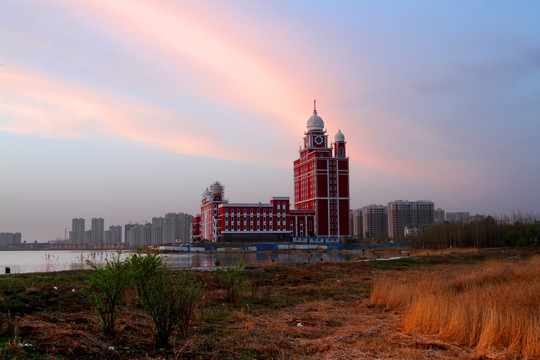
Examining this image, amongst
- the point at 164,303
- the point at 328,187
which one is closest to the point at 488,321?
the point at 164,303

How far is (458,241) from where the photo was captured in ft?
262

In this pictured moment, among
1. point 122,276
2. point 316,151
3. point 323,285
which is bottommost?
point 323,285

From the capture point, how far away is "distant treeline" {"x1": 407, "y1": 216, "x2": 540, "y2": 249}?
79375 mm

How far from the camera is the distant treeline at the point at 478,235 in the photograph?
7938cm

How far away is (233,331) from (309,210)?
364 feet

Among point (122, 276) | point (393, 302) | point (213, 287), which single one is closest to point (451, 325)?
point (393, 302)

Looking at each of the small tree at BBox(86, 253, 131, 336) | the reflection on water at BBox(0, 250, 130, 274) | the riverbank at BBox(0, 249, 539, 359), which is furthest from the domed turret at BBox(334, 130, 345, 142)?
the small tree at BBox(86, 253, 131, 336)

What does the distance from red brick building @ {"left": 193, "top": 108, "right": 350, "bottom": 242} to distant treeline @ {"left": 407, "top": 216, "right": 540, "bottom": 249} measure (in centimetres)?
3527

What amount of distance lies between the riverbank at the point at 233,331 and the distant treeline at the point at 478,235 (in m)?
69.4

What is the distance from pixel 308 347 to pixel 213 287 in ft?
32.6

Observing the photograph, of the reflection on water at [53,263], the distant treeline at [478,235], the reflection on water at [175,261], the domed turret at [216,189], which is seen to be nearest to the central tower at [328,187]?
the domed turret at [216,189]

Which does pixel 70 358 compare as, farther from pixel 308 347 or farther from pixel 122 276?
pixel 308 347

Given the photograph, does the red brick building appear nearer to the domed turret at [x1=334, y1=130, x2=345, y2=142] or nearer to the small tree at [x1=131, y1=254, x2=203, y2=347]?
the domed turret at [x1=334, y1=130, x2=345, y2=142]

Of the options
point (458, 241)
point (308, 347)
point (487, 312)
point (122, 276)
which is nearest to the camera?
point (308, 347)
